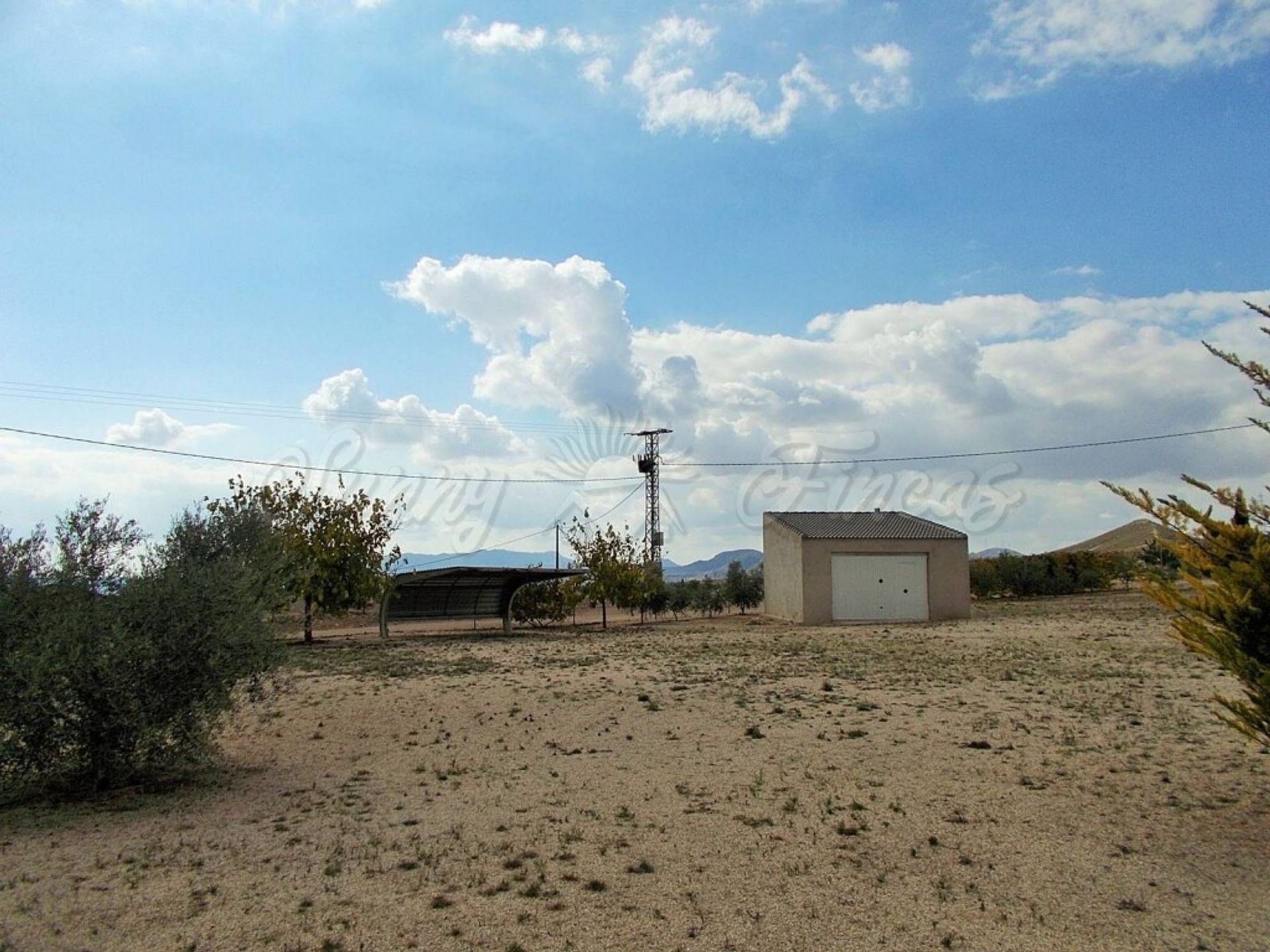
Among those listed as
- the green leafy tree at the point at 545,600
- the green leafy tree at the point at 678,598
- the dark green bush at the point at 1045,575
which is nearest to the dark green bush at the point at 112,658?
the green leafy tree at the point at 545,600

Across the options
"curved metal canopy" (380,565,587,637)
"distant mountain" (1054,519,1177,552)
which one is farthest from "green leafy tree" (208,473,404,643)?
"distant mountain" (1054,519,1177,552)

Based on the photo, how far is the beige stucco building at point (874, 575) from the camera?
3256cm

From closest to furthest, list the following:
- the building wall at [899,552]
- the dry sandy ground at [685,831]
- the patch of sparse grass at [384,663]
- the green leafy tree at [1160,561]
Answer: the dry sandy ground at [685,831] < the green leafy tree at [1160,561] < the patch of sparse grass at [384,663] < the building wall at [899,552]

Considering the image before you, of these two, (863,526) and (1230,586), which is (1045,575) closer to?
(863,526)

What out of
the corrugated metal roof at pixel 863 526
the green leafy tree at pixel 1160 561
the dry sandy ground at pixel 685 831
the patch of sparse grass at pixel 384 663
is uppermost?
the corrugated metal roof at pixel 863 526

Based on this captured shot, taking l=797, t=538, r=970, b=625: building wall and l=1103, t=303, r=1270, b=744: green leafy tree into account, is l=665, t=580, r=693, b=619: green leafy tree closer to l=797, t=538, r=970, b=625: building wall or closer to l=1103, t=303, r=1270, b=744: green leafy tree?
l=797, t=538, r=970, b=625: building wall

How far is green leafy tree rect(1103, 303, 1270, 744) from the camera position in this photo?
6.23 m

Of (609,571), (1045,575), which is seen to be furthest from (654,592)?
(1045,575)

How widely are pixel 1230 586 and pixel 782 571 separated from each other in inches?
1144

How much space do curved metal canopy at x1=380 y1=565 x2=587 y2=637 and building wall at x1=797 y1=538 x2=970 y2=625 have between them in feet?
24.9

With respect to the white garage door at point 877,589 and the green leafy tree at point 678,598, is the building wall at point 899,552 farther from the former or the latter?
the green leafy tree at point 678,598

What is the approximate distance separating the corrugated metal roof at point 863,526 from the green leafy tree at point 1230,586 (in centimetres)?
2601

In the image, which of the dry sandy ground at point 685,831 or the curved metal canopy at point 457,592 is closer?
the dry sandy ground at point 685,831

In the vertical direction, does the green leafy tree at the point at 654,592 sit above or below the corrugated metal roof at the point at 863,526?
below
